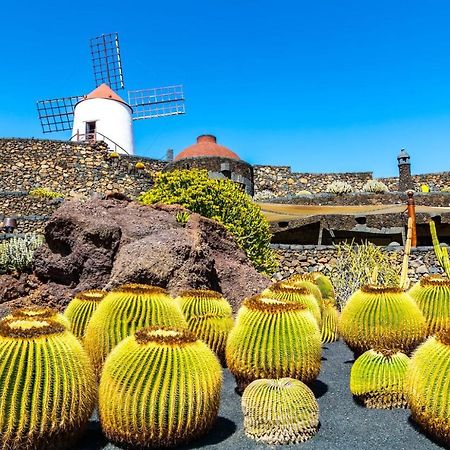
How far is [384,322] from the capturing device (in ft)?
17.2

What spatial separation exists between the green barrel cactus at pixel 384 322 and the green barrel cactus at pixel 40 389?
2771mm

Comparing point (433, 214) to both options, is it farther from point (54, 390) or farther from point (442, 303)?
point (54, 390)

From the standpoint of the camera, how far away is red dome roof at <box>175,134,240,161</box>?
23625 millimetres

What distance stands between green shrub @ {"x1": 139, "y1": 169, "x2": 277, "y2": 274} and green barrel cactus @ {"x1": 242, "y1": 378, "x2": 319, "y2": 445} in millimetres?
5414

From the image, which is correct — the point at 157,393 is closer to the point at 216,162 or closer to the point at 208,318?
the point at 208,318

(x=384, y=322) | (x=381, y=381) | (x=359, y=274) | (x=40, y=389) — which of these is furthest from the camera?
(x=359, y=274)

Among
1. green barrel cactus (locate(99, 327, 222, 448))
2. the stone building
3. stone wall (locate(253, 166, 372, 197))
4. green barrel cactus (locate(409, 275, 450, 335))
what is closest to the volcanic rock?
green barrel cactus (locate(409, 275, 450, 335))

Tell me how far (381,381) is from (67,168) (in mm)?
21422

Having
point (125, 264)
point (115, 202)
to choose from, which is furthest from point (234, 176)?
point (125, 264)

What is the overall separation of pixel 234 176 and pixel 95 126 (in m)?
11.0

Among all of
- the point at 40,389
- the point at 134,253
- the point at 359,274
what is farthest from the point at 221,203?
the point at 40,389

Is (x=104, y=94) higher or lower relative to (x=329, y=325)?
higher

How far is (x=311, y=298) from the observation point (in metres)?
5.95

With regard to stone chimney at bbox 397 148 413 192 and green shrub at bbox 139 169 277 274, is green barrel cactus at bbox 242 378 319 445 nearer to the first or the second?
green shrub at bbox 139 169 277 274
